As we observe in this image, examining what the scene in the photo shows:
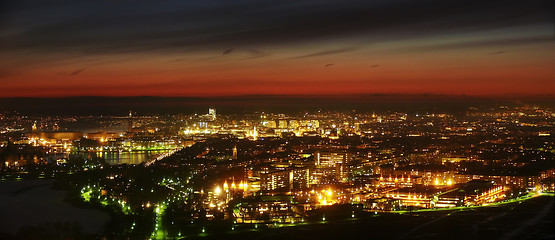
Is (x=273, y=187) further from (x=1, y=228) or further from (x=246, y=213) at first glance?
(x=1, y=228)

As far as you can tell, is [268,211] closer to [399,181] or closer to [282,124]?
[399,181]

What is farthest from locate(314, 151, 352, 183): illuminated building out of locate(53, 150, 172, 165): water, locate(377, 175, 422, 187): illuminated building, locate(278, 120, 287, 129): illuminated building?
locate(278, 120, 287, 129): illuminated building

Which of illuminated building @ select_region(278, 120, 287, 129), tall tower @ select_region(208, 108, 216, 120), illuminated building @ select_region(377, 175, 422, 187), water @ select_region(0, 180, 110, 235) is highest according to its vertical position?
tall tower @ select_region(208, 108, 216, 120)

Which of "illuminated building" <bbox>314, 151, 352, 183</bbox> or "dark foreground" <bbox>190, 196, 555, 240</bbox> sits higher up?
"illuminated building" <bbox>314, 151, 352, 183</bbox>

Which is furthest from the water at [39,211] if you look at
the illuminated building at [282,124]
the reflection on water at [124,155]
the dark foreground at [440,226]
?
the illuminated building at [282,124]

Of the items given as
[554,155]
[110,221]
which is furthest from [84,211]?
[554,155]

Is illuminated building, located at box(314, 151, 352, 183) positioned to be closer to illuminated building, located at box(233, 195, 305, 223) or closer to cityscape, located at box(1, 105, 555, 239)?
cityscape, located at box(1, 105, 555, 239)
